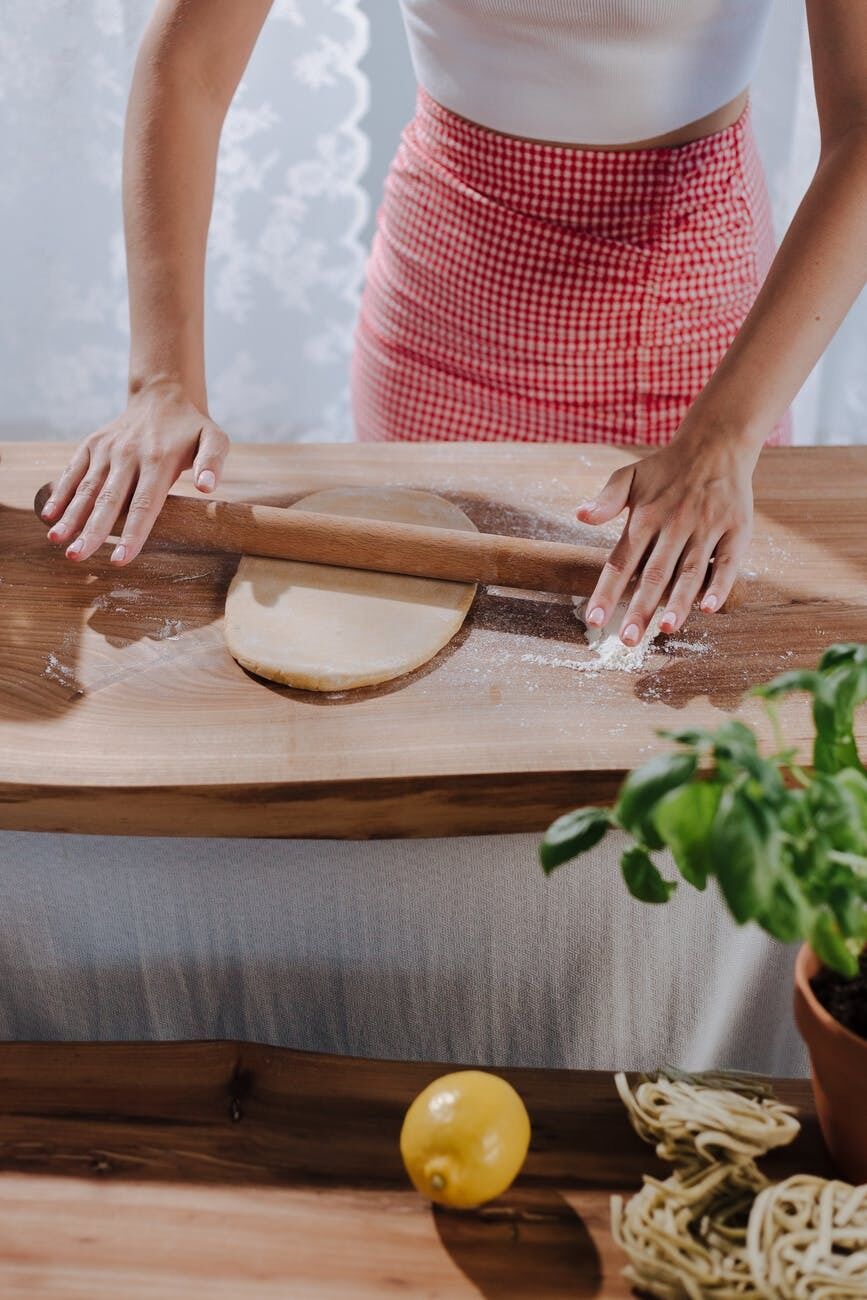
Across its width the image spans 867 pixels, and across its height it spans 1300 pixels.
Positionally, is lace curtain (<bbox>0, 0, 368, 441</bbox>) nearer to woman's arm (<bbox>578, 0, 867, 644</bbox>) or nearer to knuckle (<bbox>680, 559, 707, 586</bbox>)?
woman's arm (<bbox>578, 0, 867, 644</bbox>)

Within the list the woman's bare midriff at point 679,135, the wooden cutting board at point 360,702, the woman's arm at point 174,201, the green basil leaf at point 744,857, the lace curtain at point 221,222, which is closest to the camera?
the green basil leaf at point 744,857

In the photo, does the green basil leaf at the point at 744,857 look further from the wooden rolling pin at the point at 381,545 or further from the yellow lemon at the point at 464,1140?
the wooden rolling pin at the point at 381,545

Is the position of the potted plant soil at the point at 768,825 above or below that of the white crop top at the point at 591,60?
below

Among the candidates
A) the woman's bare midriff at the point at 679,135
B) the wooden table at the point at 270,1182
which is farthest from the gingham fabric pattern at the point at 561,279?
the wooden table at the point at 270,1182

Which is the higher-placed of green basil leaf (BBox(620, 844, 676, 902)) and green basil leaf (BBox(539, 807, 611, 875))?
green basil leaf (BBox(539, 807, 611, 875))

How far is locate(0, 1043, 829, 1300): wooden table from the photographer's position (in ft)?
2.07

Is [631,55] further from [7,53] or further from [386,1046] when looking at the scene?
[7,53]

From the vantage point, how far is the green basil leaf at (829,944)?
0.50 m

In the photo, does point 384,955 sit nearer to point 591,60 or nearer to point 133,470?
point 133,470

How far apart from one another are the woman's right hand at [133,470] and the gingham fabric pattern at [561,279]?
0.40m

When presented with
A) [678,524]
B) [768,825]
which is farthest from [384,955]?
[768,825]

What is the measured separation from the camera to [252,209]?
8.36 feet

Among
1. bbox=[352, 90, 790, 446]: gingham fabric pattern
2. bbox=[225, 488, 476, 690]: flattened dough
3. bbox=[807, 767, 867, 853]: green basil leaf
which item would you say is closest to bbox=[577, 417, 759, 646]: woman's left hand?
bbox=[225, 488, 476, 690]: flattened dough

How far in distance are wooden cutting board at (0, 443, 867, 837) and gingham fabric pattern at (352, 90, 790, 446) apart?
0.30m
